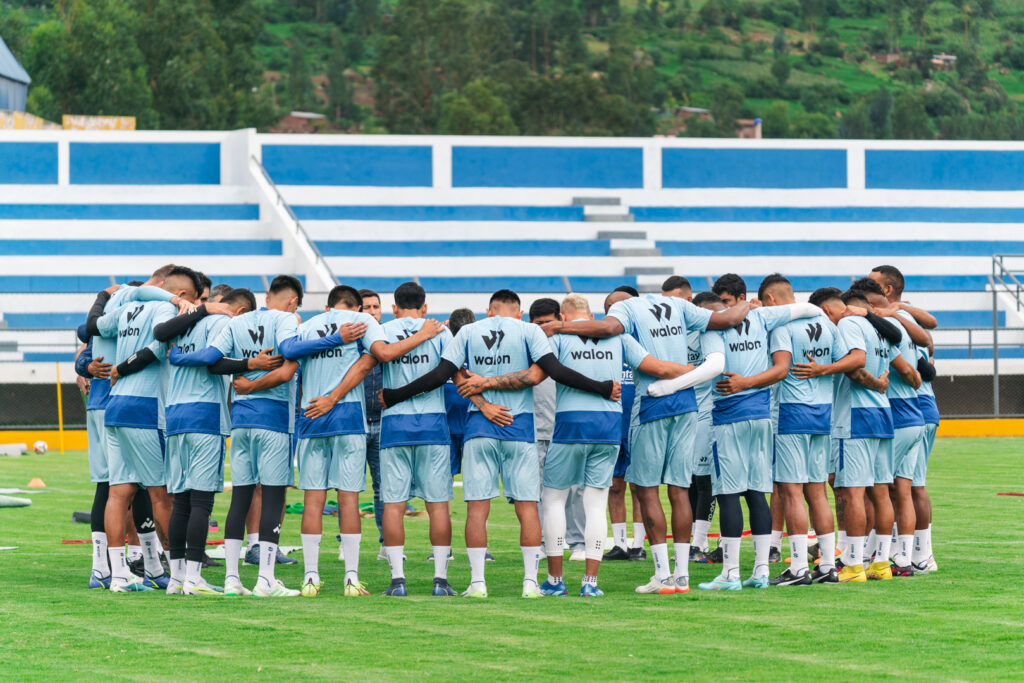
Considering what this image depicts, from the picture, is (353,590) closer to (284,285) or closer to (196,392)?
(196,392)

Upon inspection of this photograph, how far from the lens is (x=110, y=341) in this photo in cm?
1009

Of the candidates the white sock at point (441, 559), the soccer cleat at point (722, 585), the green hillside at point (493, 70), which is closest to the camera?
the white sock at point (441, 559)

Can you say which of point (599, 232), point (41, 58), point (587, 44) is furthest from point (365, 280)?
point (587, 44)

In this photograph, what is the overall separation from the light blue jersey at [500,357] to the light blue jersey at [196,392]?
164cm

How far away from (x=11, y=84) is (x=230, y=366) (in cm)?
4930

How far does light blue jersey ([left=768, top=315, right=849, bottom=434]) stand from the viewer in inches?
385

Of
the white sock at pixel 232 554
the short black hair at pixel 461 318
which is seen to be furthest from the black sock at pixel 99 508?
the short black hair at pixel 461 318

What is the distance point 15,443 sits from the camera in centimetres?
2434

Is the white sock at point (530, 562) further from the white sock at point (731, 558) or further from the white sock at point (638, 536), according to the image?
the white sock at point (638, 536)

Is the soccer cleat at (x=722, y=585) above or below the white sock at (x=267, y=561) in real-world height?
below

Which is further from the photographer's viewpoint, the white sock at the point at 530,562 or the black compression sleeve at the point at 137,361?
the black compression sleeve at the point at 137,361

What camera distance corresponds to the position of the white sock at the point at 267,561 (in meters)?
9.24

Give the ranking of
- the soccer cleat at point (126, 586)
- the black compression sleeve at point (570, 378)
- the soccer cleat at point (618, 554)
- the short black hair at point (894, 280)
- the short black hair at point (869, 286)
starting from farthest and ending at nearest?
the soccer cleat at point (618, 554), the short black hair at point (894, 280), the short black hair at point (869, 286), the soccer cleat at point (126, 586), the black compression sleeve at point (570, 378)

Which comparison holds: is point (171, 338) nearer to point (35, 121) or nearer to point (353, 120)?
point (35, 121)
